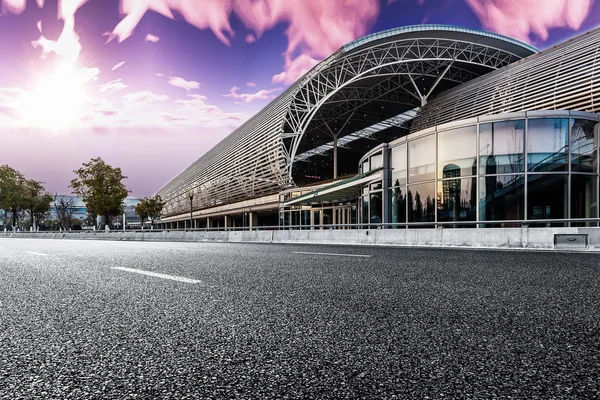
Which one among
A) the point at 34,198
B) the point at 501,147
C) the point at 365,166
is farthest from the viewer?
the point at 34,198

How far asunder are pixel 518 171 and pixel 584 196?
12.7 ft

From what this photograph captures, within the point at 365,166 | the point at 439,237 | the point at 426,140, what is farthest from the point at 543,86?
the point at 439,237

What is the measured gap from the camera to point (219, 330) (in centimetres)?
287

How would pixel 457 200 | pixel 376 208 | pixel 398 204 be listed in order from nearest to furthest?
pixel 457 200
pixel 398 204
pixel 376 208

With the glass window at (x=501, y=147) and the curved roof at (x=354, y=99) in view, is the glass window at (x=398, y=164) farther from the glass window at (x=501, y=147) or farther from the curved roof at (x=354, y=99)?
the curved roof at (x=354, y=99)

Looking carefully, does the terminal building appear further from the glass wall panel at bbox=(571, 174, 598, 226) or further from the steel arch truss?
the steel arch truss

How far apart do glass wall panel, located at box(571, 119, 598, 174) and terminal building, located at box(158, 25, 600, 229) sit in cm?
6

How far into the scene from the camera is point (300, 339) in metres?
2.63

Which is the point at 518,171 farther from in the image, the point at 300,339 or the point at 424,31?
the point at 424,31

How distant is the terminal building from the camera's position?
23141 mm

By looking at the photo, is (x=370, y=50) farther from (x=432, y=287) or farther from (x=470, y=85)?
(x=432, y=287)

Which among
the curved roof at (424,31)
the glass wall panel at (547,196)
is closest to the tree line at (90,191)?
the curved roof at (424,31)

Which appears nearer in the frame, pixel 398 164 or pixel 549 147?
pixel 549 147

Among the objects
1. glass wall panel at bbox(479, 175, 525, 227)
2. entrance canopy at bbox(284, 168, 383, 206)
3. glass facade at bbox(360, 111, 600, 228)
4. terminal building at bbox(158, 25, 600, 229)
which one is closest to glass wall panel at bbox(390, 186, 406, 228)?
terminal building at bbox(158, 25, 600, 229)
